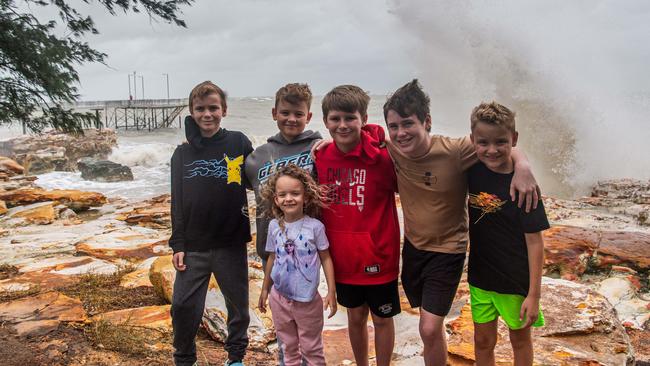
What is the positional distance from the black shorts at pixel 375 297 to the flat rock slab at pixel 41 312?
6.42 feet

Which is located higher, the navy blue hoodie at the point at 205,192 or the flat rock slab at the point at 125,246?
the navy blue hoodie at the point at 205,192

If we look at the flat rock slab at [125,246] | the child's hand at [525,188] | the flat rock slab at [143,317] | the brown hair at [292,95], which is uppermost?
the brown hair at [292,95]

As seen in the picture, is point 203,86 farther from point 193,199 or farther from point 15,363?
point 15,363

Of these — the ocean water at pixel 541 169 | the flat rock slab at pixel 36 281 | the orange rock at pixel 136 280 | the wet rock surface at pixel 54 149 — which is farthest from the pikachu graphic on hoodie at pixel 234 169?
the wet rock surface at pixel 54 149

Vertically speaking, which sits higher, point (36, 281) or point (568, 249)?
point (568, 249)

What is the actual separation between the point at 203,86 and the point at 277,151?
0.56m

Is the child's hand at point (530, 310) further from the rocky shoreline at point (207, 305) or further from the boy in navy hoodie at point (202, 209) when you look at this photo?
the boy in navy hoodie at point (202, 209)

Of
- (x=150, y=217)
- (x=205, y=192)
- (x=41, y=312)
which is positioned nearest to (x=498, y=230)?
(x=205, y=192)

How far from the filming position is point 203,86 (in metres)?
2.95

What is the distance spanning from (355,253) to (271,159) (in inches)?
28.4

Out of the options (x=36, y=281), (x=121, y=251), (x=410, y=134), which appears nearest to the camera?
(x=410, y=134)

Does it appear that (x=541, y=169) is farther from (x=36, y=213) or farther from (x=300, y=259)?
(x=300, y=259)

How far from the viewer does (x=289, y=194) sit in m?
2.58

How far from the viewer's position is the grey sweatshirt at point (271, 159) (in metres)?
2.87
